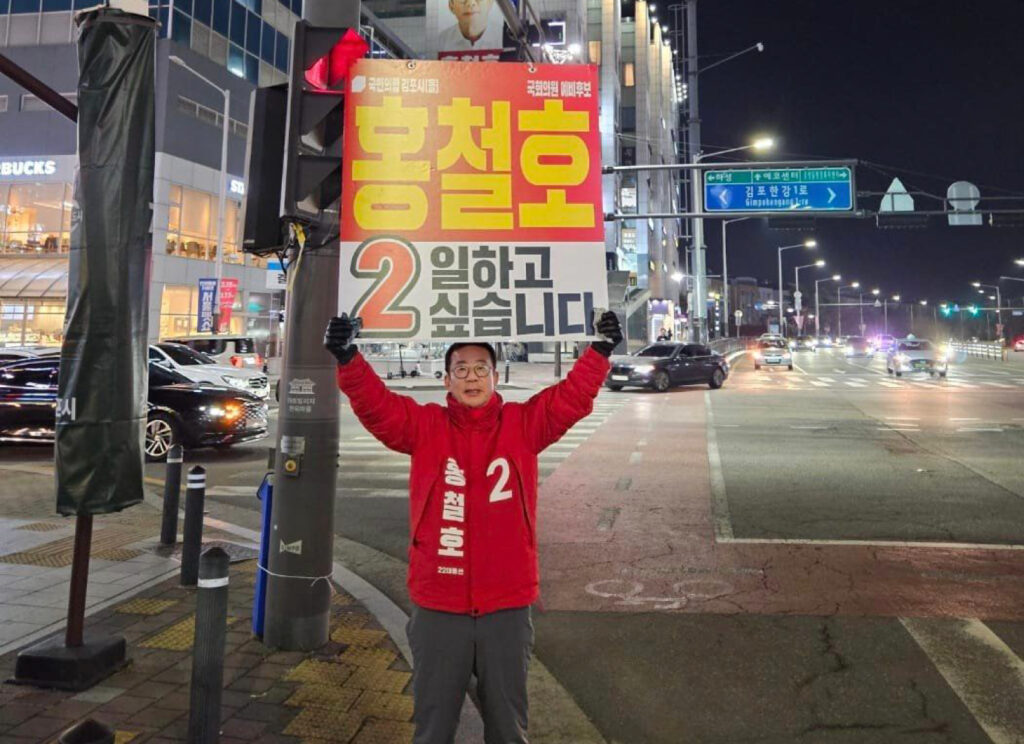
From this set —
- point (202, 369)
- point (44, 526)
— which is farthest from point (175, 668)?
point (202, 369)

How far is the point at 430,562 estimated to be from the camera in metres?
2.64

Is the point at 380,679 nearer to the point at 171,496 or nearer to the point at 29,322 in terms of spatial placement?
the point at 171,496

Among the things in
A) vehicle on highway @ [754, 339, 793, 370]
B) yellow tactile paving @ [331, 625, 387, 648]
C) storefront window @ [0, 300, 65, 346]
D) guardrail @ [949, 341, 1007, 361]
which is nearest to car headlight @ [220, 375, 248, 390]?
yellow tactile paving @ [331, 625, 387, 648]

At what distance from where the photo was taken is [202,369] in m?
16.5

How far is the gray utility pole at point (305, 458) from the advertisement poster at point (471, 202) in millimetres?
893

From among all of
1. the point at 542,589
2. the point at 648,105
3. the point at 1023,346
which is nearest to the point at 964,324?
the point at 1023,346

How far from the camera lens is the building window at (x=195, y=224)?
34.5 m

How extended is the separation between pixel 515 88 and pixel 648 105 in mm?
78467

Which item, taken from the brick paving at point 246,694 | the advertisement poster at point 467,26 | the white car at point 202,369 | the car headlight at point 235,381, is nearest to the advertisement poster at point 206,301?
the white car at point 202,369

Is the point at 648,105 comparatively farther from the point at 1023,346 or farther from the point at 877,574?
the point at 877,574

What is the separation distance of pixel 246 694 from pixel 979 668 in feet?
13.8

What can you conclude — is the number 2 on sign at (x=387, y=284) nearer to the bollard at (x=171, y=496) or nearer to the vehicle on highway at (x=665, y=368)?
the bollard at (x=171, y=496)

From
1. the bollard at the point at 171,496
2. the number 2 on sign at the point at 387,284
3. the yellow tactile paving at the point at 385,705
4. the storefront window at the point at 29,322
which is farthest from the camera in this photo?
the storefront window at the point at 29,322

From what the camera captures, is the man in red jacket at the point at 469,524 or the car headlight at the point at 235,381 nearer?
the man in red jacket at the point at 469,524
